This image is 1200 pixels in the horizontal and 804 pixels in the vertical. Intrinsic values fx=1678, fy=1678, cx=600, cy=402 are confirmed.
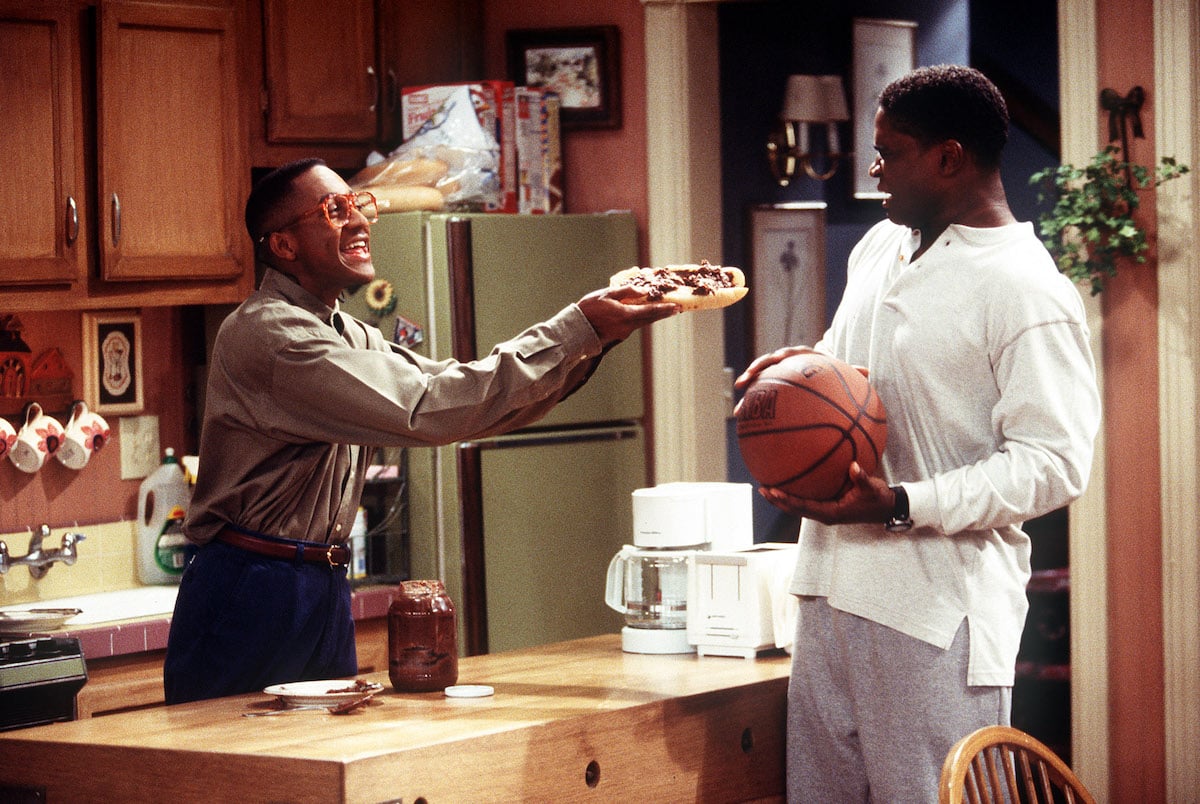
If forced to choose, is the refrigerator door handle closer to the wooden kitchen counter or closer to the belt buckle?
the belt buckle

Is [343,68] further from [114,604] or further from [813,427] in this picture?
[813,427]

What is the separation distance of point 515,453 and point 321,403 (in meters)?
1.82

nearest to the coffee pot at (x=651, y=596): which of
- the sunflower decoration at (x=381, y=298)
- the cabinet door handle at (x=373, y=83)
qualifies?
the sunflower decoration at (x=381, y=298)

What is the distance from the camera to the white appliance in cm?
305

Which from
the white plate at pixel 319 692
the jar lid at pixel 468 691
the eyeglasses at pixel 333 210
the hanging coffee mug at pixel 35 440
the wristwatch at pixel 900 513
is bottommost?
the jar lid at pixel 468 691

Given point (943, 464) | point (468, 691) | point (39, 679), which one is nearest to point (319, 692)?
point (468, 691)

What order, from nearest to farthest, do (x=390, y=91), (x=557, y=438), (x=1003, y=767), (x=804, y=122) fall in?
(x=1003, y=767), (x=557, y=438), (x=390, y=91), (x=804, y=122)

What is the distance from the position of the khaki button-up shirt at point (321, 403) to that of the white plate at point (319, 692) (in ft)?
1.32

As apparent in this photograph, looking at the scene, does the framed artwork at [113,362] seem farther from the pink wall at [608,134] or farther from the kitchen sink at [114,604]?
the pink wall at [608,134]

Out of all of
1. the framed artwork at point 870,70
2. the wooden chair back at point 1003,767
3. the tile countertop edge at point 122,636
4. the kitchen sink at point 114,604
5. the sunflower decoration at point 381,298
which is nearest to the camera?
the wooden chair back at point 1003,767

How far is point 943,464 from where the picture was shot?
2.55 metres

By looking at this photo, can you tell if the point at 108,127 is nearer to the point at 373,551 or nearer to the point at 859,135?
the point at 373,551

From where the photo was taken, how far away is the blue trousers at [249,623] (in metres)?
3.02

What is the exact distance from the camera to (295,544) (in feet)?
9.90
